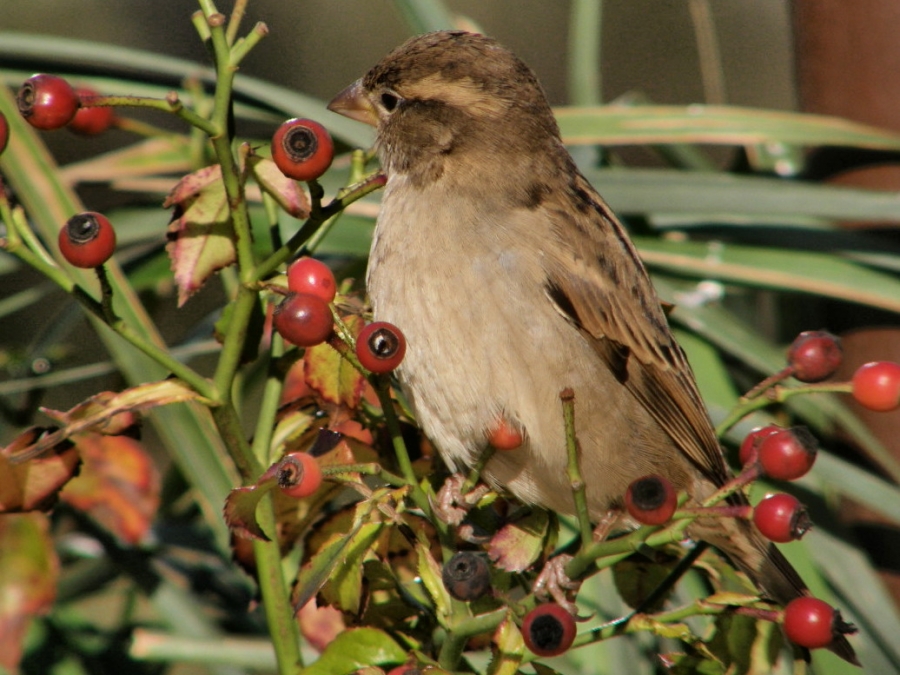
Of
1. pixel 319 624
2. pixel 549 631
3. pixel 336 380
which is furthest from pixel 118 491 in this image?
pixel 549 631

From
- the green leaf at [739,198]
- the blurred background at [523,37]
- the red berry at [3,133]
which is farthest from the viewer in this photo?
the blurred background at [523,37]

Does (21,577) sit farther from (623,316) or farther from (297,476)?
(623,316)

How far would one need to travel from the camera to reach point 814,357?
110 centimetres

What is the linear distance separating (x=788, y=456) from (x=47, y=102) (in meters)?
0.77

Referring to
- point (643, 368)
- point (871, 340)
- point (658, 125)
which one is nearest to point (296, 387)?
point (643, 368)

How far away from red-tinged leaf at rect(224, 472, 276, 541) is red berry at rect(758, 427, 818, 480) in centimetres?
45

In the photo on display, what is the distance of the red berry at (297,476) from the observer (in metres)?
0.96

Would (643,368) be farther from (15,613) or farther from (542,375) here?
(15,613)

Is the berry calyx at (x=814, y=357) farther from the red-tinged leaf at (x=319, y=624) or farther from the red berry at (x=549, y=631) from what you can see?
the red-tinged leaf at (x=319, y=624)

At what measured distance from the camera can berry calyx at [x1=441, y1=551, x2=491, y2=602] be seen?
967 mm

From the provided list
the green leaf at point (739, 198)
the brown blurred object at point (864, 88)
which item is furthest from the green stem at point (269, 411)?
the brown blurred object at point (864, 88)

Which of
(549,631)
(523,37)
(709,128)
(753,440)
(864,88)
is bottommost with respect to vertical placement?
(549,631)

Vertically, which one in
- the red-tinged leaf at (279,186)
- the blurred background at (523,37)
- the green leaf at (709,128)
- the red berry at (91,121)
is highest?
the blurred background at (523,37)

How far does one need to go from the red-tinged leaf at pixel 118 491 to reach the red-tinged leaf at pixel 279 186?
687 mm
